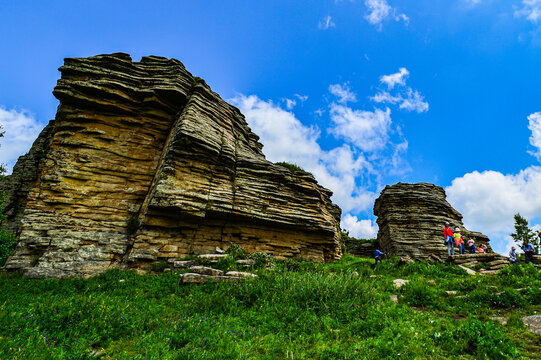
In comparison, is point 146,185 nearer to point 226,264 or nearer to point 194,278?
point 226,264

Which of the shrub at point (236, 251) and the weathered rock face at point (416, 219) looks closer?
the shrub at point (236, 251)

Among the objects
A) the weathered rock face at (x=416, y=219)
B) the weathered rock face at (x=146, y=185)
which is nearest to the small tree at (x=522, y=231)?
the weathered rock face at (x=416, y=219)

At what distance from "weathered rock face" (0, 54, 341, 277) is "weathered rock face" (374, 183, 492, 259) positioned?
1365 cm

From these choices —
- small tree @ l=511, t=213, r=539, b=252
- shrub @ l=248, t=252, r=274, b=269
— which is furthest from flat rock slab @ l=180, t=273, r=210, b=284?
small tree @ l=511, t=213, r=539, b=252

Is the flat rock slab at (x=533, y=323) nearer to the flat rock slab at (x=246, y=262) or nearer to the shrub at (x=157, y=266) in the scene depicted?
the flat rock slab at (x=246, y=262)

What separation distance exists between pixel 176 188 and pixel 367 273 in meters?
13.5

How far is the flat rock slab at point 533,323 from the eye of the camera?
5880 millimetres

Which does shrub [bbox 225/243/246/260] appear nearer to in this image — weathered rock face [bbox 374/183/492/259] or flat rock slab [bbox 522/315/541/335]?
flat rock slab [bbox 522/315/541/335]

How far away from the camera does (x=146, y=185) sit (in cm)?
1688

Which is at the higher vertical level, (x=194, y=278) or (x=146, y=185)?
(x=146, y=185)

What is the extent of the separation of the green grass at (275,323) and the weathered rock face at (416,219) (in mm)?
18823

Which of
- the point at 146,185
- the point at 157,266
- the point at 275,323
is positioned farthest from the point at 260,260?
the point at 146,185

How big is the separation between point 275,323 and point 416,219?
28989mm

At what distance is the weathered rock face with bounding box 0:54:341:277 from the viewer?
13.9 m
